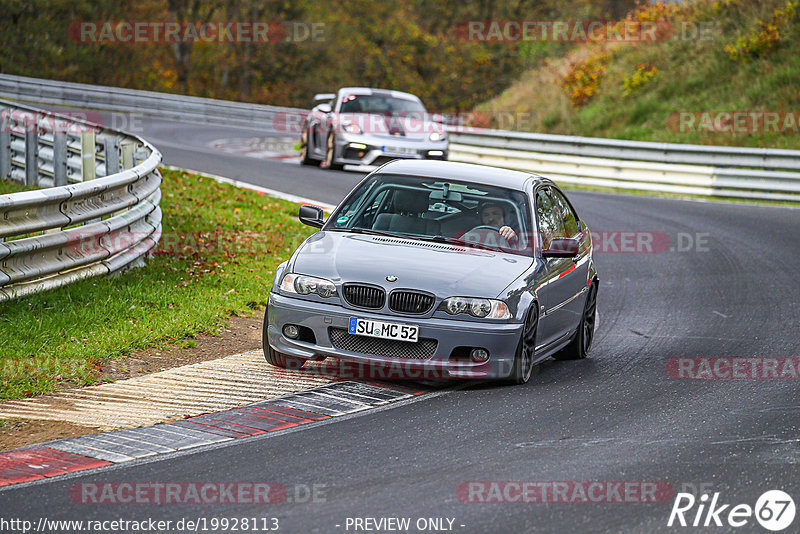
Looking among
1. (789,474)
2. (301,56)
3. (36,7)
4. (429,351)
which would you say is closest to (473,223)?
(429,351)

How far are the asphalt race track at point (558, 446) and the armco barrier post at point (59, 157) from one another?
7.46m

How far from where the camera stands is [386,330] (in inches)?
307

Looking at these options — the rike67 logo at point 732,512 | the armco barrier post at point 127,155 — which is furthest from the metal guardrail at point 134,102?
the rike67 logo at point 732,512

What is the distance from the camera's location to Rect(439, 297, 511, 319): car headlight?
309 inches

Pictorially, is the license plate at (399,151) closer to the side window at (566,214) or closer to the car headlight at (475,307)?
the side window at (566,214)

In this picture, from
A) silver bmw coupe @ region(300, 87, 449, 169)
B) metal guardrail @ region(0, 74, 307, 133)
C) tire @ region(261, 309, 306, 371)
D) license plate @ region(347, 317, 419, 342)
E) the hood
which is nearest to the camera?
license plate @ region(347, 317, 419, 342)

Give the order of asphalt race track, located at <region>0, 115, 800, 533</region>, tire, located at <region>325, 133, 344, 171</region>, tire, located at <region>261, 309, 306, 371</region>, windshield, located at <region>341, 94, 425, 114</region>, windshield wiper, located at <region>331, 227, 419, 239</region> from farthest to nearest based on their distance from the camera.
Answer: windshield, located at <region>341, 94, 425, 114</region> → tire, located at <region>325, 133, 344, 171</region> → windshield wiper, located at <region>331, 227, 419, 239</region> → tire, located at <region>261, 309, 306, 371</region> → asphalt race track, located at <region>0, 115, 800, 533</region>

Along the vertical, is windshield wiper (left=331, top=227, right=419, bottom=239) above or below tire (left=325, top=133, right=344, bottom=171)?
above

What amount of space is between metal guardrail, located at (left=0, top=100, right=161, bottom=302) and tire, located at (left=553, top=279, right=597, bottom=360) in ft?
14.3

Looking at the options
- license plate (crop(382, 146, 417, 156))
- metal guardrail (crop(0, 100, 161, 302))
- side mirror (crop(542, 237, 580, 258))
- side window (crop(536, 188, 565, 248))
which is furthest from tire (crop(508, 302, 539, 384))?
→ license plate (crop(382, 146, 417, 156))

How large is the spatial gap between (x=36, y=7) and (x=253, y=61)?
51.5 ft

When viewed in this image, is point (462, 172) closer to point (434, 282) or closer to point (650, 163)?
point (434, 282)

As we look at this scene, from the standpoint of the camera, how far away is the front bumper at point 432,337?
25.5 ft

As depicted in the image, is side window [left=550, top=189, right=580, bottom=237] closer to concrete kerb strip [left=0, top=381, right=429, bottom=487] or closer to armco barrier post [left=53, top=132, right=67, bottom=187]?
concrete kerb strip [left=0, top=381, right=429, bottom=487]
